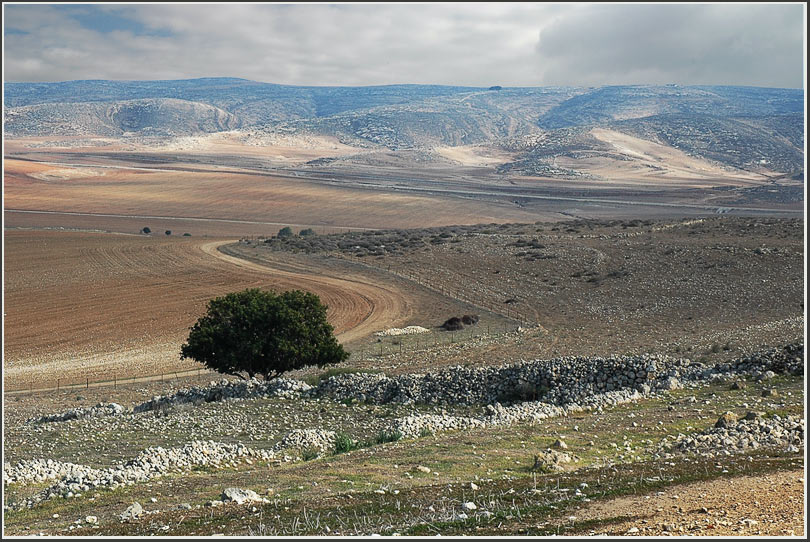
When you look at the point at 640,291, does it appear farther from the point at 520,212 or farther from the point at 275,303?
the point at 520,212

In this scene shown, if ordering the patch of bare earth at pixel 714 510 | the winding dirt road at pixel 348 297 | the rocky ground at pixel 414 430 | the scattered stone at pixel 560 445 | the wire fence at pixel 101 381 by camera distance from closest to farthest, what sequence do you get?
1. the patch of bare earth at pixel 714 510
2. the rocky ground at pixel 414 430
3. the scattered stone at pixel 560 445
4. the wire fence at pixel 101 381
5. the winding dirt road at pixel 348 297

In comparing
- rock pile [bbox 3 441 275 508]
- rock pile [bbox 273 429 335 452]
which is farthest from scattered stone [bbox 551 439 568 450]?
rock pile [bbox 3 441 275 508]

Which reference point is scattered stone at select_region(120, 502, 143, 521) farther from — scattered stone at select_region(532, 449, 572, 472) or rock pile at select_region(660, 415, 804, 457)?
rock pile at select_region(660, 415, 804, 457)

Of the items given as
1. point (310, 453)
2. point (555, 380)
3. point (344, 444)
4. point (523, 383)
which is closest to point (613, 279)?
point (555, 380)

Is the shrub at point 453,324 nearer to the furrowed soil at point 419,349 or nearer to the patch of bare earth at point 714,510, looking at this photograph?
the furrowed soil at point 419,349

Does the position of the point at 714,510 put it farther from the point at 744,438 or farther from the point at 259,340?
the point at 259,340

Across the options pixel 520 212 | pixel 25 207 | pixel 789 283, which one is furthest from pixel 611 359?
pixel 25 207

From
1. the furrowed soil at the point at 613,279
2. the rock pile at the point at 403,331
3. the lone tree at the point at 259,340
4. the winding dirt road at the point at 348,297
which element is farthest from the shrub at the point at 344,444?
the rock pile at the point at 403,331
